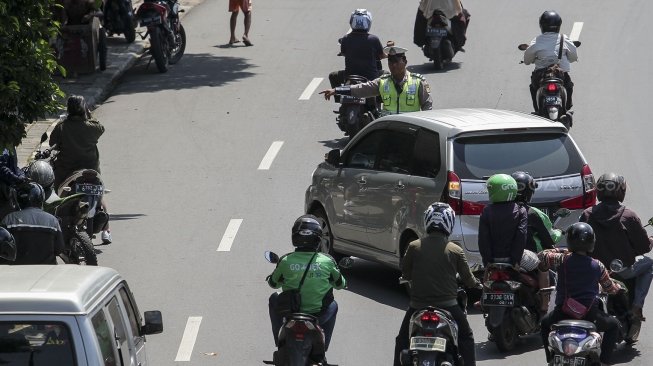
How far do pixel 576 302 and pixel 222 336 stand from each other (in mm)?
3803

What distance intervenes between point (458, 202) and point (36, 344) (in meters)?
6.69

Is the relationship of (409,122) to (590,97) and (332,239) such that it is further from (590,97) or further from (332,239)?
(590,97)

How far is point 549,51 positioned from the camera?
20562 mm

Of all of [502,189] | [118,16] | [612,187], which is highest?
[612,187]

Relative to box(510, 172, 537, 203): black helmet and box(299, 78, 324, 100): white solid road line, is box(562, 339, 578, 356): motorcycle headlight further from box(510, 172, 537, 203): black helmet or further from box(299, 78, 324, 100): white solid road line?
box(299, 78, 324, 100): white solid road line

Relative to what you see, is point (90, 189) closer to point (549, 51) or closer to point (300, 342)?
point (300, 342)

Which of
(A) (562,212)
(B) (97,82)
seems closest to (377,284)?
(A) (562,212)

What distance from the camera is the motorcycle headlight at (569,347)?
10.2 meters

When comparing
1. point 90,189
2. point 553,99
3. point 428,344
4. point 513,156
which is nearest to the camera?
point 428,344

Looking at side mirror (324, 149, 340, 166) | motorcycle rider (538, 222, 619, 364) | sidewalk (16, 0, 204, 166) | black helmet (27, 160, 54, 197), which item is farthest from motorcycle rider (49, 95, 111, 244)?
motorcycle rider (538, 222, 619, 364)

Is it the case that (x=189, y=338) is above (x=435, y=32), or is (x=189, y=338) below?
above

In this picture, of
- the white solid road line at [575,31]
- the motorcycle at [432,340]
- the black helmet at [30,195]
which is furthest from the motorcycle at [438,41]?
the motorcycle at [432,340]

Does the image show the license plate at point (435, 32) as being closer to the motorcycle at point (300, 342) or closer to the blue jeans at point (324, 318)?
the blue jeans at point (324, 318)

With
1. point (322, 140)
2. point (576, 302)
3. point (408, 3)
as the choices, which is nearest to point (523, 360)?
point (576, 302)
